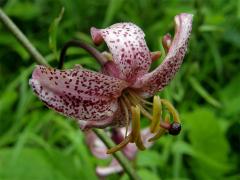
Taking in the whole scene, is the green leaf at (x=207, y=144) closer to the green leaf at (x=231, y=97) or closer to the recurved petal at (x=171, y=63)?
the green leaf at (x=231, y=97)

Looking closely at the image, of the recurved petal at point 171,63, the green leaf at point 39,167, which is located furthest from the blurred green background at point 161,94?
the recurved petal at point 171,63

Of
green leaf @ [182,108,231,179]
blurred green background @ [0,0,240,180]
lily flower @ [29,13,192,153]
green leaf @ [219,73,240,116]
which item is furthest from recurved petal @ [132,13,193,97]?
green leaf @ [219,73,240,116]

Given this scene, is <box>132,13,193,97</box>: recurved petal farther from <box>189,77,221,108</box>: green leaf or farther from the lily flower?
<box>189,77,221,108</box>: green leaf

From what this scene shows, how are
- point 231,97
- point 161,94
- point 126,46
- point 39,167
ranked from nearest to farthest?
point 126,46 → point 39,167 → point 161,94 → point 231,97

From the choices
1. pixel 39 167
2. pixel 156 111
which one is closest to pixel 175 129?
pixel 156 111

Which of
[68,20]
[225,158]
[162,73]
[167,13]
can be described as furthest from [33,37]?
[162,73]

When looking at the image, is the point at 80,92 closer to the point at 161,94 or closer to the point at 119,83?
the point at 119,83

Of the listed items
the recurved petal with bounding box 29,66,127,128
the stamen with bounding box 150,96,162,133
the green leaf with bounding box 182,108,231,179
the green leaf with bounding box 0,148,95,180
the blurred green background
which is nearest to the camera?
the recurved petal with bounding box 29,66,127,128
